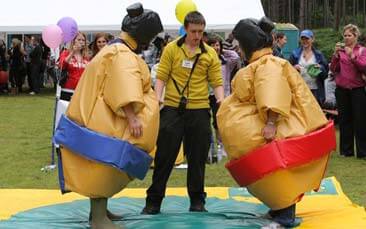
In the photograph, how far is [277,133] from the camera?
4.21 m

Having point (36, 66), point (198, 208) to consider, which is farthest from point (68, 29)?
point (36, 66)

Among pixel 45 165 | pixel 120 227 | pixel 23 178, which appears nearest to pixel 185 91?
pixel 120 227

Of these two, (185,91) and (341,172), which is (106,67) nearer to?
(185,91)

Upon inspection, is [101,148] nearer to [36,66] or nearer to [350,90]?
[350,90]

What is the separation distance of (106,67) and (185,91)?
2.72 ft

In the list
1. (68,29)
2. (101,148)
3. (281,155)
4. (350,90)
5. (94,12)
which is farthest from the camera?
(94,12)

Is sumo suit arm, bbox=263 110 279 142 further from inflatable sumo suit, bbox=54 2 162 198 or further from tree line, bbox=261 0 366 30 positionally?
tree line, bbox=261 0 366 30

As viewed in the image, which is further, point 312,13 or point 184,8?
point 312,13

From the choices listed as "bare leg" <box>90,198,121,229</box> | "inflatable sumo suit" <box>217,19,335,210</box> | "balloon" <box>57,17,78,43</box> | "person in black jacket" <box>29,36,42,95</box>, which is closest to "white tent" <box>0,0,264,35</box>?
"person in black jacket" <box>29,36,42,95</box>

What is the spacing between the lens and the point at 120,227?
172 inches

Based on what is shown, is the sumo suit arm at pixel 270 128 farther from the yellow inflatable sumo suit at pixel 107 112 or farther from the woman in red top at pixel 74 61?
the woman in red top at pixel 74 61

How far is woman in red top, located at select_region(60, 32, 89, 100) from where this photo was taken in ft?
21.9

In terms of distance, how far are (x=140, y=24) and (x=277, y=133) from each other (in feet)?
3.76

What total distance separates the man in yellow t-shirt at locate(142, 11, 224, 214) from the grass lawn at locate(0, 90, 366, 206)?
53.2 inches
